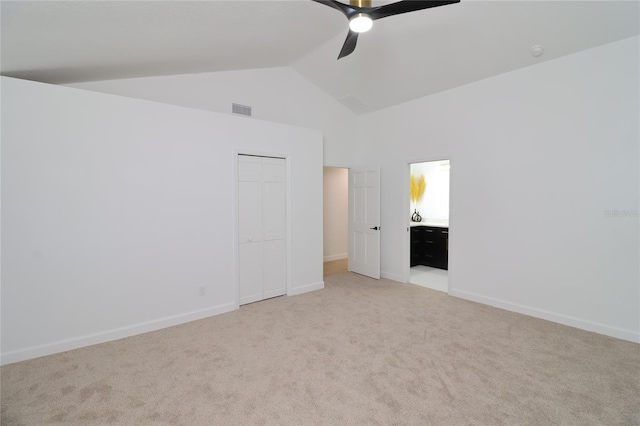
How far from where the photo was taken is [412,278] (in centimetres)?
525

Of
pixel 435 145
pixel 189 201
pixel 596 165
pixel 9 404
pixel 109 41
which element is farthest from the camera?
pixel 435 145

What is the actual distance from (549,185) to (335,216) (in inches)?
170

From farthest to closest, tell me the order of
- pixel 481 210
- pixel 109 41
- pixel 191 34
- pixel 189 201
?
pixel 481 210
pixel 189 201
pixel 191 34
pixel 109 41

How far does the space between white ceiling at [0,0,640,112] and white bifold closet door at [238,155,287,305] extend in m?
1.47

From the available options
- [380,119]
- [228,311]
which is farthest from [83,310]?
[380,119]

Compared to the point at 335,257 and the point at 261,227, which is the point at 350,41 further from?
the point at 335,257

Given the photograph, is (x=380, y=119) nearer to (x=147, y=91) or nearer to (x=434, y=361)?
(x=147, y=91)

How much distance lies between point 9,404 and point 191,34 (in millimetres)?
3388

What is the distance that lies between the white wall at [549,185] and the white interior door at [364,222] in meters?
1.16

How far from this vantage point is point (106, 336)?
2982 mm

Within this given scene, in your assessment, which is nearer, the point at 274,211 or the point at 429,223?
the point at 274,211

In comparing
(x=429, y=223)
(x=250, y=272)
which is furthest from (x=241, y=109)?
(x=429, y=223)

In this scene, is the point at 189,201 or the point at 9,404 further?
the point at 189,201

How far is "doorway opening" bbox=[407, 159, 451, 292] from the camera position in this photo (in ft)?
18.6
